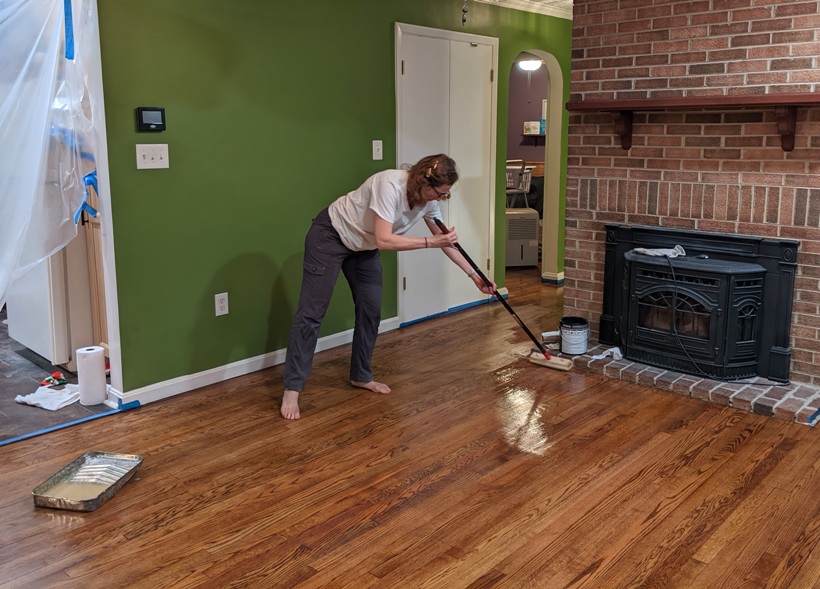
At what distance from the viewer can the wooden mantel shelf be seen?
3.41 meters

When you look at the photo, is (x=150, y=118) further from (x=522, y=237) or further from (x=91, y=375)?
(x=522, y=237)

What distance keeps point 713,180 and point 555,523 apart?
2.19m

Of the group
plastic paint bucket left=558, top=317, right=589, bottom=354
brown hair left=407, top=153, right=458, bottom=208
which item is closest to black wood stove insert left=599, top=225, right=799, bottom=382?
plastic paint bucket left=558, top=317, right=589, bottom=354

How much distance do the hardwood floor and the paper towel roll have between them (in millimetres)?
199

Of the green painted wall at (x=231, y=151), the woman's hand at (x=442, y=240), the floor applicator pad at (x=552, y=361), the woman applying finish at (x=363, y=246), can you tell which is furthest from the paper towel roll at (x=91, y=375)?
the floor applicator pad at (x=552, y=361)

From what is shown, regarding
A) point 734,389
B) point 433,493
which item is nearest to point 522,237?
point 734,389

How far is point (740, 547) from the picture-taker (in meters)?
2.40

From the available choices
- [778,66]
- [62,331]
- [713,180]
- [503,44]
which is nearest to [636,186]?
[713,180]

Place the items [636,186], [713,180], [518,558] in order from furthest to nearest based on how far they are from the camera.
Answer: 1. [636,186]
2. [713,180]
3. [518,558]

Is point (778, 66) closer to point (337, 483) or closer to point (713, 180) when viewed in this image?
point (713, 180)

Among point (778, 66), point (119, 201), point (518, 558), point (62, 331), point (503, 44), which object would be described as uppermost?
point (503, 44)

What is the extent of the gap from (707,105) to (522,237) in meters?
3.37

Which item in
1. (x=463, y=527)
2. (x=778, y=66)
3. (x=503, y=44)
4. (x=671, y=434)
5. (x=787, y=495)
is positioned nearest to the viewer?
(x=463, y=527)

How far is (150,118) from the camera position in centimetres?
346
